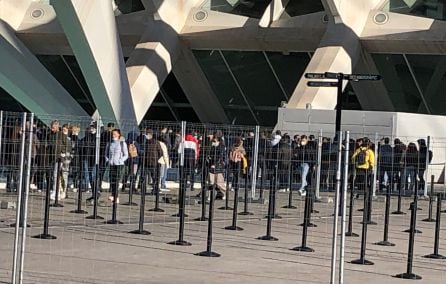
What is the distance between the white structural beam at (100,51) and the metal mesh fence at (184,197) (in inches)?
50.4

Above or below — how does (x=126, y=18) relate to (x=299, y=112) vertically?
above

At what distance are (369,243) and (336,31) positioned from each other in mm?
21185

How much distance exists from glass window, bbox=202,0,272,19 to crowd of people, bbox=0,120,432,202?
1358 cm

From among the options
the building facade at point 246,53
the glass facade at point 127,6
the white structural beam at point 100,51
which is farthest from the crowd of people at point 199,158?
the glass facade at point 127,6

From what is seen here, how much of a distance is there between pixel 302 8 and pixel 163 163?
56.6ft

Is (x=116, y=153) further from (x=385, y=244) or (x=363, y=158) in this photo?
(x=385, y=244)

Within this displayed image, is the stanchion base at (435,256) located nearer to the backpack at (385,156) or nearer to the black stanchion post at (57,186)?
the black stanchion post at (57,186)

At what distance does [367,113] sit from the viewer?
28328 millimetres

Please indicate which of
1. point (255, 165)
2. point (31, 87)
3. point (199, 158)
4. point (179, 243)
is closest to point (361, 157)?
point (255, 165)

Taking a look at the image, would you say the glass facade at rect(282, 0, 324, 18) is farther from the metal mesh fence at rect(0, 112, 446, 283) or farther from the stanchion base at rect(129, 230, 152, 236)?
the stanchion base at rect(129, 230, 152, 236)

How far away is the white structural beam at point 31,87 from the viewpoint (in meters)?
30.9

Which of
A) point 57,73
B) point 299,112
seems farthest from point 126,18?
point 299,112

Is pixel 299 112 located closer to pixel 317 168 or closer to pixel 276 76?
pixel 317 168

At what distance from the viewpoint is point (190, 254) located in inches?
480
